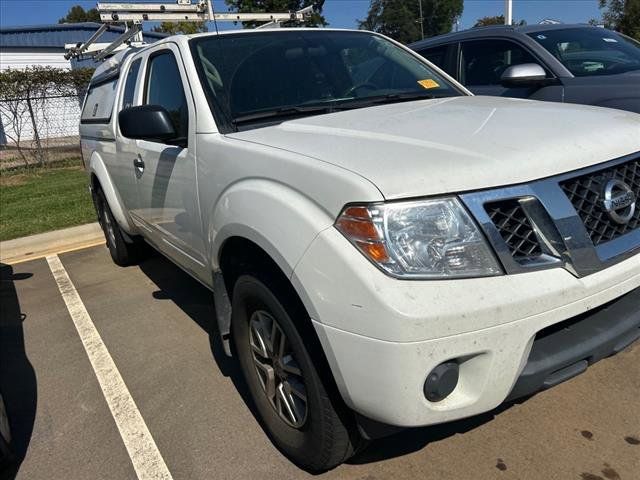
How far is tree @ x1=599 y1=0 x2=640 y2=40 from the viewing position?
2364 centimetres

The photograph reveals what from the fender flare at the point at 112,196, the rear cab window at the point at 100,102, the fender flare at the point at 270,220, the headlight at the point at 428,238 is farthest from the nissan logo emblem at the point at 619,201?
the rear cab window at the point at 100,102

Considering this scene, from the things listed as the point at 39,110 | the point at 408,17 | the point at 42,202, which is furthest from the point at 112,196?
the point at 408,17

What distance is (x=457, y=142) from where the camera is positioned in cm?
214

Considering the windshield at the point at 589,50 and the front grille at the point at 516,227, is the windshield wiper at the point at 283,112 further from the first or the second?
the windshield at the point at 589,50

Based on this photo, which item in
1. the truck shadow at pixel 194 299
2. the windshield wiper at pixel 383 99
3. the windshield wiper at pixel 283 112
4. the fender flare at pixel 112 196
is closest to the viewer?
the windshield wiper at pixel 283 112

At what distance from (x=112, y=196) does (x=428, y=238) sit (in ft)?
12.7

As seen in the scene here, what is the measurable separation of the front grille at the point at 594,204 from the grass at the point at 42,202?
6.92 meters

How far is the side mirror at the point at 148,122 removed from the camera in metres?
3.01

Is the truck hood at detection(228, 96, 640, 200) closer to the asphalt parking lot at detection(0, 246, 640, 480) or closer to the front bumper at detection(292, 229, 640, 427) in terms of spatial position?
the front bumper at detection(292, 229, 640, 427)

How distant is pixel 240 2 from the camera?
28.7 m

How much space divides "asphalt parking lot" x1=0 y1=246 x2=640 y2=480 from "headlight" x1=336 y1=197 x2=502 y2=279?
1063mm

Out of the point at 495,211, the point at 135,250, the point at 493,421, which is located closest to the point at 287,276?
the point at 495,211

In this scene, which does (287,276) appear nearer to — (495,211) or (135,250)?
(495,211)

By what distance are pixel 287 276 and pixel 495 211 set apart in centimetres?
76
